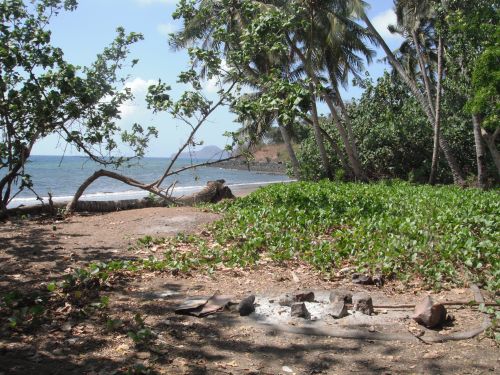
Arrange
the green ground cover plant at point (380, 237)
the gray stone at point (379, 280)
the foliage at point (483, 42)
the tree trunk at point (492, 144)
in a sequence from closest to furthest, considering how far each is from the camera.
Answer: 1. the gray stone at point (379, 280)
2. the green ground cover plant at point (380, 237)
3. the foliage at point (483, 42)
4. the tree trunk at point (492, 144)

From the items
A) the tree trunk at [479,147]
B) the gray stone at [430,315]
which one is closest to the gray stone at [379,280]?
the gray stone at [430,315]

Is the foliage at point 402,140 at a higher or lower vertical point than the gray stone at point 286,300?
higher

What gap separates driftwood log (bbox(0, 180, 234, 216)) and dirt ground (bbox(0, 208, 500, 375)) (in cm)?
648

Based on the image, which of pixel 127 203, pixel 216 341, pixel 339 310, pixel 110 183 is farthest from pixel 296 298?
pixel 110 183

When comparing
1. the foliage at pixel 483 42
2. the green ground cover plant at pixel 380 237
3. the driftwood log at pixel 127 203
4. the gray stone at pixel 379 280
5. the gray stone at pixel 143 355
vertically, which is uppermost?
the foliage at pixel 483 42

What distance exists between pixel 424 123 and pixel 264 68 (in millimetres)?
8631

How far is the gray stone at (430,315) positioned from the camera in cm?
450

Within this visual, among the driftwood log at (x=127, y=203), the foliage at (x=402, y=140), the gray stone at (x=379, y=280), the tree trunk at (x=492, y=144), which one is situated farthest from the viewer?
the foliage at (x=402, y=140)

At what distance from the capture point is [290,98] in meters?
9.76

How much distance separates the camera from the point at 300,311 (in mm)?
4801

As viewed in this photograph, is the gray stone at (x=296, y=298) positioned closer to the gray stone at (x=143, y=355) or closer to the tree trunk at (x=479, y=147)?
the gray stone at (x=143, y=355)

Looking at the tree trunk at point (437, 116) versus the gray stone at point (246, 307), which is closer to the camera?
the gray stone at point (246, 307)

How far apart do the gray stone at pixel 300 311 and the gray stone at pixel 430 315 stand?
3.23ft

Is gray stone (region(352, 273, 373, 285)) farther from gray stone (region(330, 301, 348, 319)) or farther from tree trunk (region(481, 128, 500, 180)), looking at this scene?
tree trunk (region(481, 128, 500, 180))
